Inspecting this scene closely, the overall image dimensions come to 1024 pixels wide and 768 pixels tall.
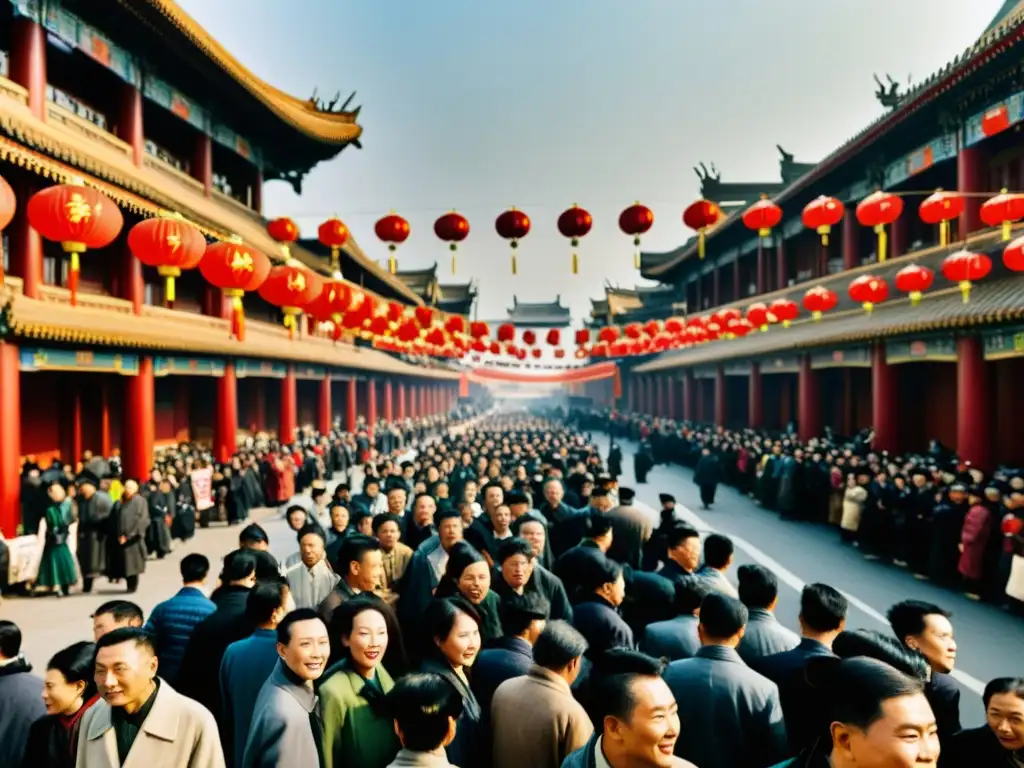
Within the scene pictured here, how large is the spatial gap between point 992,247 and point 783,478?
5.47m

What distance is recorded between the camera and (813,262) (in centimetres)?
→ 2253

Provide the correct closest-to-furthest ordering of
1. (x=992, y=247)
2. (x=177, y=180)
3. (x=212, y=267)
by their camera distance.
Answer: (x=212, y=267)
(x=992, y=247)
(x=177, y=180)

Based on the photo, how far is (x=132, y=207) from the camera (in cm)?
1270

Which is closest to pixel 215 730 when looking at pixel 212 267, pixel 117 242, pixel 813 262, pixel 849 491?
pixel 212 267

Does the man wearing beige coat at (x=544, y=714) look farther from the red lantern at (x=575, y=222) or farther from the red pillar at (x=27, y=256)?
the red pillar at (x=27, y=256)

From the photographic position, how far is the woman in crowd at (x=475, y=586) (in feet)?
14.2

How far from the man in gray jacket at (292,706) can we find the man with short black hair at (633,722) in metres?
1.13

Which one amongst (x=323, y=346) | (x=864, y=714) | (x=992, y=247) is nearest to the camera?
(x=864, y=714)

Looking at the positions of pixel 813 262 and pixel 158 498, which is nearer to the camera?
pixel 158 498

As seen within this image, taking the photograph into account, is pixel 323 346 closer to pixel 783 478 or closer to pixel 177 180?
pixel 177 180

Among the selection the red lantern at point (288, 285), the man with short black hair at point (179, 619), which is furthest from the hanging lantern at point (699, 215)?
the man with short black hair at point (179, 619)

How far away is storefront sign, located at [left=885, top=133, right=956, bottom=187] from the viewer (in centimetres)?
1438

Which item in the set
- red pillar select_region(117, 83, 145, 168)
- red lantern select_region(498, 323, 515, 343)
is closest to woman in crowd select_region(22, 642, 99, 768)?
red pillar select_region(117, 83, 145, 168)

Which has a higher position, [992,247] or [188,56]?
[188,56]
